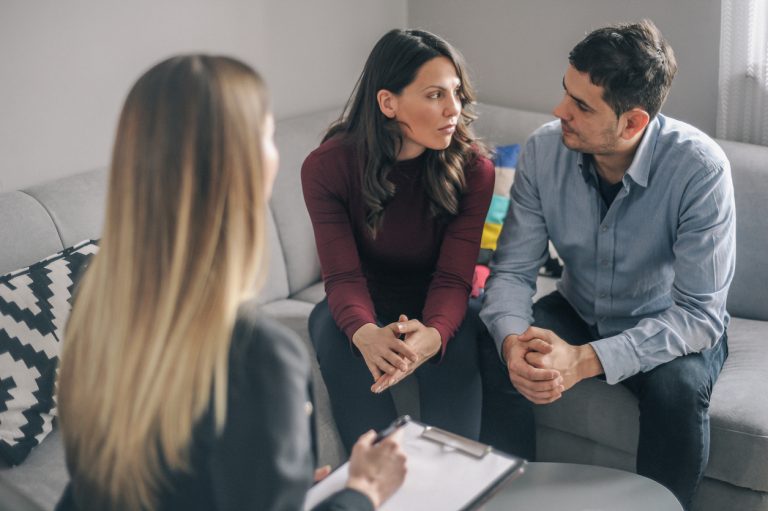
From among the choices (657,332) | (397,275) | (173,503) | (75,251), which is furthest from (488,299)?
(173,503)

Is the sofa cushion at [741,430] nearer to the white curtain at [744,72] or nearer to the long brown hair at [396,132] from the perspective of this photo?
the long brown hair at [396,132]

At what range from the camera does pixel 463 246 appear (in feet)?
6.75

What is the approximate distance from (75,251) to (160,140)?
1.11 m

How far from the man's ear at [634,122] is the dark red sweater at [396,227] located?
1.04ft

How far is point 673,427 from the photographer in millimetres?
1800

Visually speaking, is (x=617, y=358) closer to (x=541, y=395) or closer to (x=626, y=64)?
(x=541, y=395)

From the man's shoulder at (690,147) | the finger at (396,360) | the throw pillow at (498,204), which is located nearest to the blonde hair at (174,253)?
the finger at (396,360)

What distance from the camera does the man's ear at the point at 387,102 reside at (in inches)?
78.5

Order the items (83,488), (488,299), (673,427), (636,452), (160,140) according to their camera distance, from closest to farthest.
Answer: (160,140), (83,488), (673,427), (636,452), (488,299)

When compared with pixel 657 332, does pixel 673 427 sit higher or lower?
lower

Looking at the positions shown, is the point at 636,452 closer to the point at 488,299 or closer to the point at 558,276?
the point at 488,299

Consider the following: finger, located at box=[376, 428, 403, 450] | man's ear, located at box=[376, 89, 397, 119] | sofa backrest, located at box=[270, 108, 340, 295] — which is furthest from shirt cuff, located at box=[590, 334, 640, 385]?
sofa backrest, located at box=[270, 108, 340, 295]

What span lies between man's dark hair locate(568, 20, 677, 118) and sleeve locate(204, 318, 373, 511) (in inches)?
46.0

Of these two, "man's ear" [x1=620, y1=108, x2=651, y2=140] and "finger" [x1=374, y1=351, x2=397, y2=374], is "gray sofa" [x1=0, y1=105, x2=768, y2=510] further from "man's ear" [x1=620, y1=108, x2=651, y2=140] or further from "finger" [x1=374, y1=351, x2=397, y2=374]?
"man's ear" [x1=620, y1=108, x2=651, y2=140]
